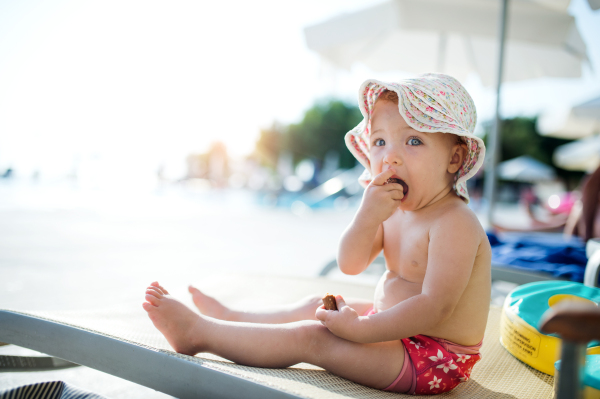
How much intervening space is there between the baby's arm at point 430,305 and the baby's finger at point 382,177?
22cm

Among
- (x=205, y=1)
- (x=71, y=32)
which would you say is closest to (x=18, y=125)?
(x=71, y=32)

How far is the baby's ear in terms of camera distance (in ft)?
4.09

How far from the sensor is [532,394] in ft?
3.81

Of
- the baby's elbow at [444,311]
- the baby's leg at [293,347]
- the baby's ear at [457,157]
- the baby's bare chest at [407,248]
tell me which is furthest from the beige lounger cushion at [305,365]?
the baby's ear at [457,157]

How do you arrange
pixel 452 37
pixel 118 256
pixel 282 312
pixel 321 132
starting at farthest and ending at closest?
pixel 321 132 → pixel 452 37 → pixel 118 256 → pixel 282 312

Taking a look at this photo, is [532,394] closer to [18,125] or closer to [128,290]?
[128,290]

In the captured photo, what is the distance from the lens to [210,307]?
1467mm

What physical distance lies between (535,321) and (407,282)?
0.54 meters

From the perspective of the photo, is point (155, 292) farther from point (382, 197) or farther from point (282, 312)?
point (382, 197)

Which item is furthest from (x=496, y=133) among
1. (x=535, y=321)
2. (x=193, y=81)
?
(x=193, y=81)

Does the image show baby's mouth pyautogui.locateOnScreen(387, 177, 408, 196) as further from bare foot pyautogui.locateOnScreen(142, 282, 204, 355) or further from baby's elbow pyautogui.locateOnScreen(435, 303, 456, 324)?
bare foot pyautogui.locateOnScreen(142, 282, 204, 355)

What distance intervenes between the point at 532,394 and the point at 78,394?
128cm

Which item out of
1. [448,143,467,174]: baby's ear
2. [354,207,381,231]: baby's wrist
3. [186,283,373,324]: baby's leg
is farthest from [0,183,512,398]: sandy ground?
[448,143,467,174]: baby's ear

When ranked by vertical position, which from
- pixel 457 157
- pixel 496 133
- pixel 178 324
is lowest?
pixel 178 324
